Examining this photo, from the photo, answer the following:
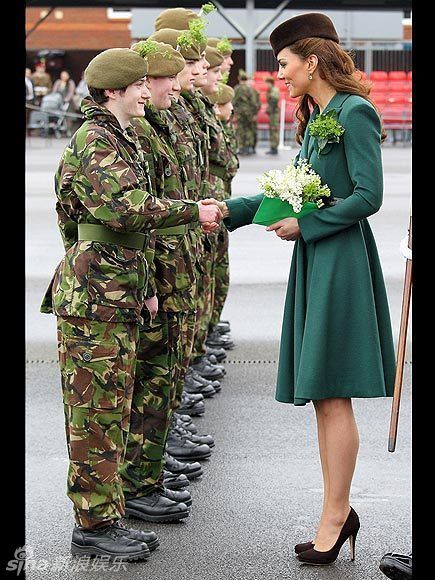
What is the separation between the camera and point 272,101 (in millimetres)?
31438

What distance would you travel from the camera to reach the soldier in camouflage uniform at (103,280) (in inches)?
186

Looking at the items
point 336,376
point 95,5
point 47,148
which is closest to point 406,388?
point 336,376

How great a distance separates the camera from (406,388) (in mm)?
8289

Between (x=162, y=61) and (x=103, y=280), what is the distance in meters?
1.24

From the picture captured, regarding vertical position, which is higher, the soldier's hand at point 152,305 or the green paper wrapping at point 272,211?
the green paper wrapping at point 272,211

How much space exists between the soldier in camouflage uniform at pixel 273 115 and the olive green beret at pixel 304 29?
2580 cm

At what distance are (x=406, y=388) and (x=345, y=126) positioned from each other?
149 inches

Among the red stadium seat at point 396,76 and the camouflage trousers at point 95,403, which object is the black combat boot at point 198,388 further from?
the red stadium seat at point 396,76

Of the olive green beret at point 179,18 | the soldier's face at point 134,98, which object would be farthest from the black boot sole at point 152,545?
the olive green beret at point 179,18

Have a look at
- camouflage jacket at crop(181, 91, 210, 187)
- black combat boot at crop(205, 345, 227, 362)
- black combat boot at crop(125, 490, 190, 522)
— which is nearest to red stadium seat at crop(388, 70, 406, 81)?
black combat boot at crop(205, 345, 227, 362)

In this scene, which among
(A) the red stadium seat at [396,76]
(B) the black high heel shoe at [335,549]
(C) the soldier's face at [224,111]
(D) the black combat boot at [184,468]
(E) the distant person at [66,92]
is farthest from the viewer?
(E) the distant person at [66,92]

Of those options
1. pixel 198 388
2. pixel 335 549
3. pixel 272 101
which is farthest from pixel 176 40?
pixel 272 101
